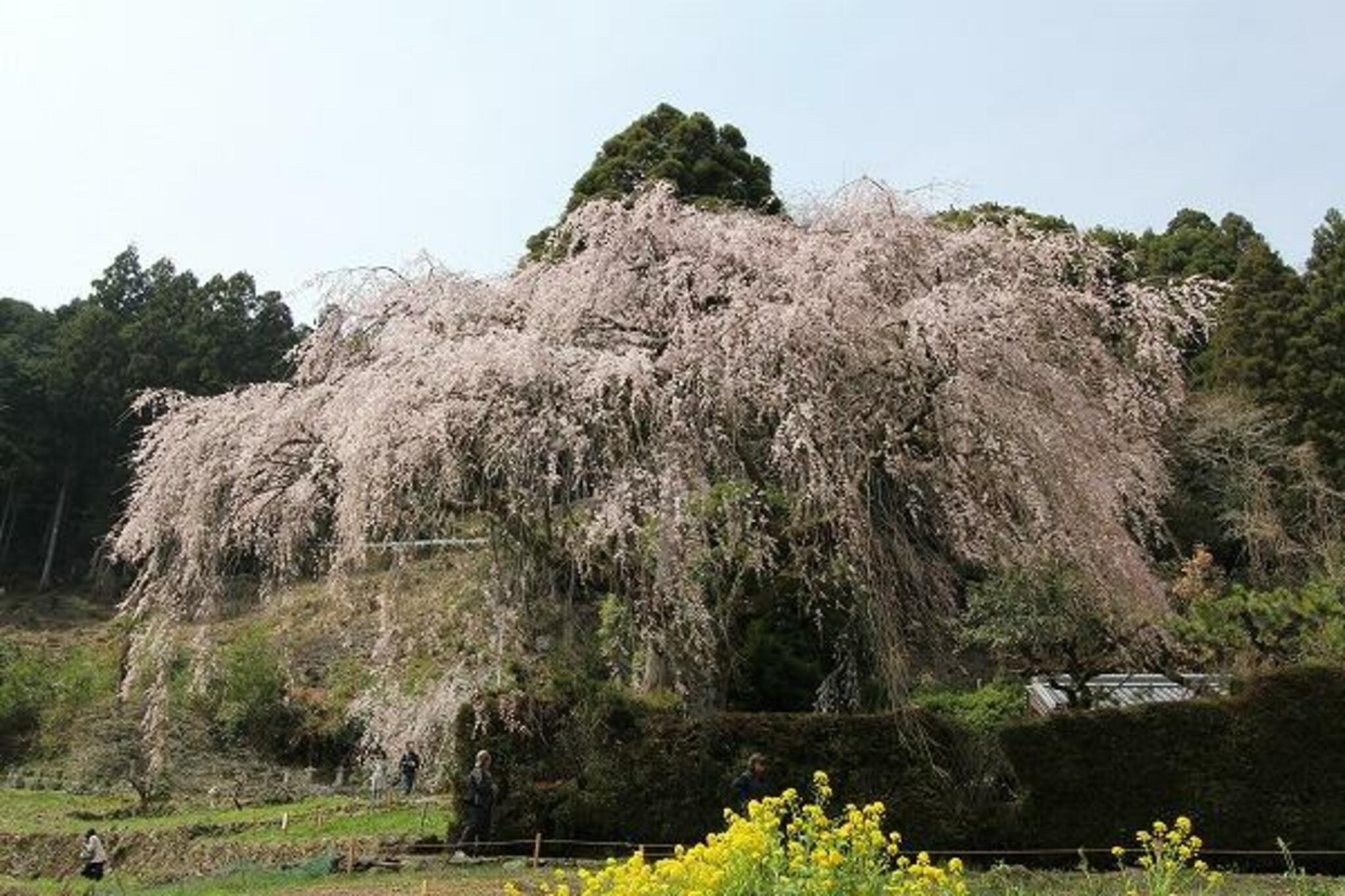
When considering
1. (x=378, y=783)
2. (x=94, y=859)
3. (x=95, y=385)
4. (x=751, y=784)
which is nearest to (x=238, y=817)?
(x=378, y=783)

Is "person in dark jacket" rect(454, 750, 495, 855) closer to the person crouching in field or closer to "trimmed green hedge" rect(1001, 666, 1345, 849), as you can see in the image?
"trimmed green hedge" rect(1001, 666, 1345, 849)

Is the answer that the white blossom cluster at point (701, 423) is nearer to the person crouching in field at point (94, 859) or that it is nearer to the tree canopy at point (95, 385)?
the person crouching in field at point (94, 859)

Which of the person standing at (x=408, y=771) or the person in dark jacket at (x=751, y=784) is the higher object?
the person in dark jacket at (x=751, y=784)

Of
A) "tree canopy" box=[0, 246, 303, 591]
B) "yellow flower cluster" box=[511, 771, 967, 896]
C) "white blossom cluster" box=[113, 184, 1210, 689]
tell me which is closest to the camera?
"yellow flower cluster" box=[511, 771, 967, 896]

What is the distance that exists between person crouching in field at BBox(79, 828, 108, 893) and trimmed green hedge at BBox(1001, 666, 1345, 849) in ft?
31.2

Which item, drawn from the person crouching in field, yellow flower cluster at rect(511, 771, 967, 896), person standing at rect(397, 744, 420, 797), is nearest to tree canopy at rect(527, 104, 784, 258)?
person standing at rect(397, 744, 420, 797)

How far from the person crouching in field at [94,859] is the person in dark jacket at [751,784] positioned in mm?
7338

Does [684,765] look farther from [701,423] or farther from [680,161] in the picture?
[680,161]

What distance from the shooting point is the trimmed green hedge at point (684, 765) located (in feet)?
30.5

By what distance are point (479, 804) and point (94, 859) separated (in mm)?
5615

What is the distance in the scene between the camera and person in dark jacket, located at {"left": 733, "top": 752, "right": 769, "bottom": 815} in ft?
28.3

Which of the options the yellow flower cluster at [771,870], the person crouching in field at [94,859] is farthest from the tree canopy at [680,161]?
the yellow flower cluster at [771,870]

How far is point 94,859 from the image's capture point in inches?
488

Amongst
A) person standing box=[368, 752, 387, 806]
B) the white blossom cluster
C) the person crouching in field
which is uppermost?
the white blossom cluster
